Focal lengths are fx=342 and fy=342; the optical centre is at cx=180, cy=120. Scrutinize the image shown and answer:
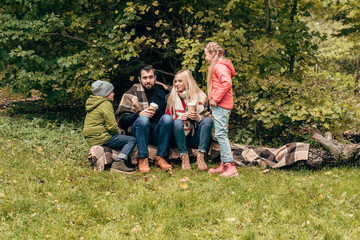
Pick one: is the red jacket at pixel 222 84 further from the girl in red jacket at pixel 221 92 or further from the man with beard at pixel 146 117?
the man with beard at pixel 146 117

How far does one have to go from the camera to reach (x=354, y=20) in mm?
6844

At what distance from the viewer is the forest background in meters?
5.81

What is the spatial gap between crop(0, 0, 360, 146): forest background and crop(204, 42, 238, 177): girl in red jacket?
1.16 metres

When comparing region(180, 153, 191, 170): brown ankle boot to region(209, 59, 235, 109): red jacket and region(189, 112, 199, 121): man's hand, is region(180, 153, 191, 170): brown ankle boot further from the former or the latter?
region(209, 59, 235, 109): red jacket

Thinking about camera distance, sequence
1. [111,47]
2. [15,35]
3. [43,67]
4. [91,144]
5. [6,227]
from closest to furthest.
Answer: [6,227] → [91,144] → [111,47] → [15,35] → [43,67]

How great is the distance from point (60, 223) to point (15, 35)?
202 inches

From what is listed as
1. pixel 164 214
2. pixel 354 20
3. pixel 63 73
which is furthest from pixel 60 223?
pixel 354 20

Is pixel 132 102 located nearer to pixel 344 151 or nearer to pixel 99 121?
pixel 99 121

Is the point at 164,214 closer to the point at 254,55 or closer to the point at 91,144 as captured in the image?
the point at 91,144

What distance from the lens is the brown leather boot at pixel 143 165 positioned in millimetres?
4844

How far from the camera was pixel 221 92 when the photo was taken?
4438 millimetres

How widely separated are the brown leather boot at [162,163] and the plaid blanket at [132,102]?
856mm

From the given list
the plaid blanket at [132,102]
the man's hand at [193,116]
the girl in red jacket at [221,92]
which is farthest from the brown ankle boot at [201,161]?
the plaid blanket at [132,102]

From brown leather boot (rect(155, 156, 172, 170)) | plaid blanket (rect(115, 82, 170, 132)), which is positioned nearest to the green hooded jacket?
plaid blanket (rect(115, 82, 170, 132))
